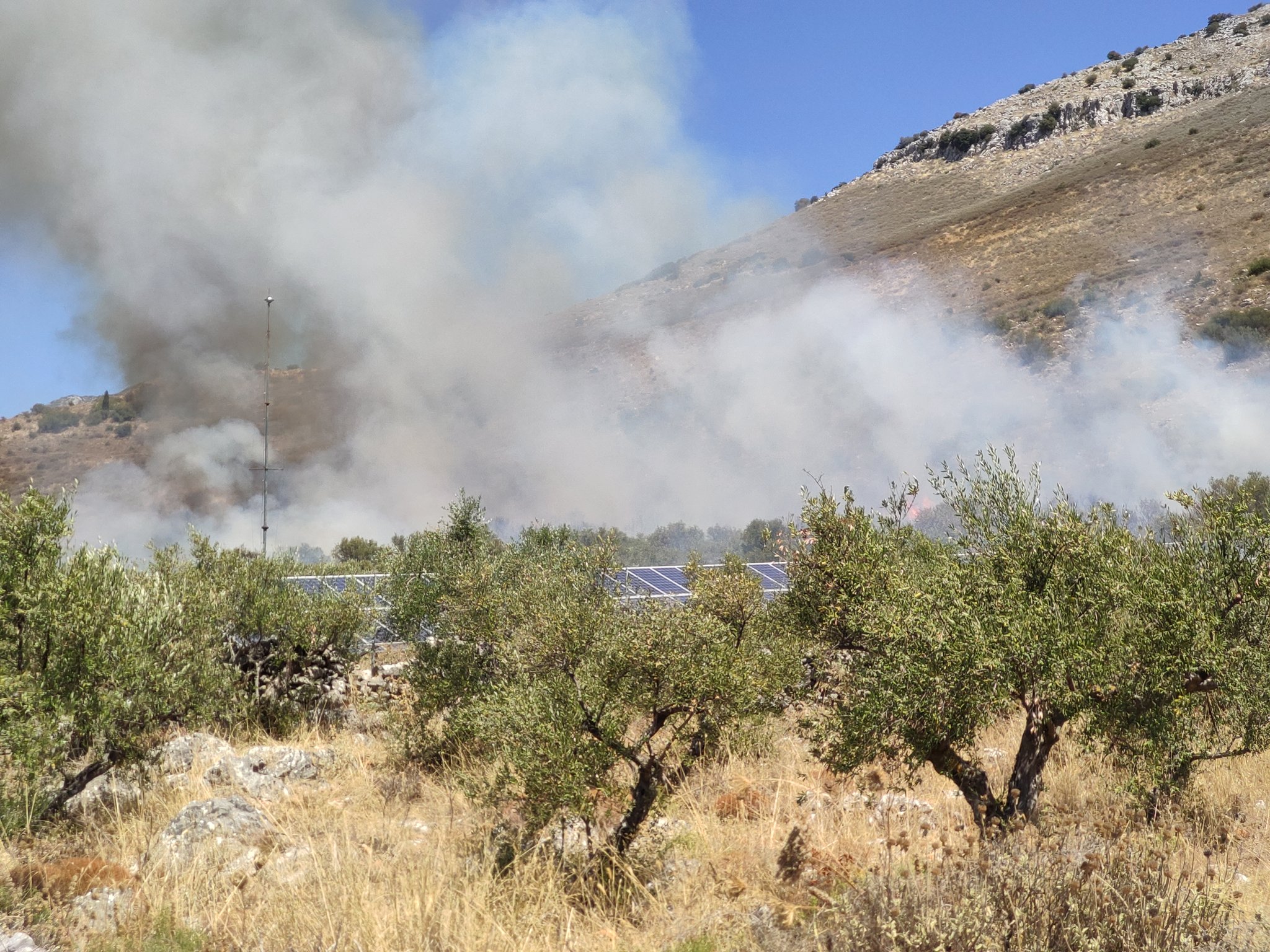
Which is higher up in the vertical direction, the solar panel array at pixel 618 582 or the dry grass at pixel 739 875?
the solar panel array at pixel 618 582

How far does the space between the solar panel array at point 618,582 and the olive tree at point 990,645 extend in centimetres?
609

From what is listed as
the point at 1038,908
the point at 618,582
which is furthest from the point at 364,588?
the point at 1038,908

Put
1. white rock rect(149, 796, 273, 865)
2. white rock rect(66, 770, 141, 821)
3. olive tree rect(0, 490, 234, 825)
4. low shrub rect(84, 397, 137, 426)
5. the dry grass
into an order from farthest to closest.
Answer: low shrub rect(84, 397, 137, 426) < white rock rect(66, 770, 141, 821) < olive tree rect(0, 490, 234, 825) < white rock rect(149, 796, 273, 865) < the dry grass

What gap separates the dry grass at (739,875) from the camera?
566 cm

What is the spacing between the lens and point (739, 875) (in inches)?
306

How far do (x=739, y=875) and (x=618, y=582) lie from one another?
7.07 metres

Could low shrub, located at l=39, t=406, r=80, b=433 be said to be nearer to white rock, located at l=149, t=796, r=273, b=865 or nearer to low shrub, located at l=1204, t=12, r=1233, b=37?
white rock, located at l=149, t=796, r=273, b=865

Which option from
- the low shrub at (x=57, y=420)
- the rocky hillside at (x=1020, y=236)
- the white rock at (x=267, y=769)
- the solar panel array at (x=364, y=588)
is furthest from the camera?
the low shrub at (x=57, y=420)

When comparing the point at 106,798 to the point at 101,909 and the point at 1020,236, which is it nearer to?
the point at 101,909

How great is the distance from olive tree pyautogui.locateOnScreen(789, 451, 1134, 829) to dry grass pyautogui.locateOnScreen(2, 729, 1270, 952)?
1.79 ft

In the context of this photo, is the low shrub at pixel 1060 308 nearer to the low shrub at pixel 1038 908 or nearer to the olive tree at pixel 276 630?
the olive tree at pixel 276 630

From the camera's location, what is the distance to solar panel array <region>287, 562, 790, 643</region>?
16.0 meters

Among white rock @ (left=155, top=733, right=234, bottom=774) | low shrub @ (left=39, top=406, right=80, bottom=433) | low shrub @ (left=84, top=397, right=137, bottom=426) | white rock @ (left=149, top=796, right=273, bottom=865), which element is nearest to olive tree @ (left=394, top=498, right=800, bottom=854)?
white rock @ (left=149, top=796, right=273, bottom=865)

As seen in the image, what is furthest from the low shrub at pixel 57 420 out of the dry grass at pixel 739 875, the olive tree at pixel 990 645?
the olive tree at pixel 990 645
